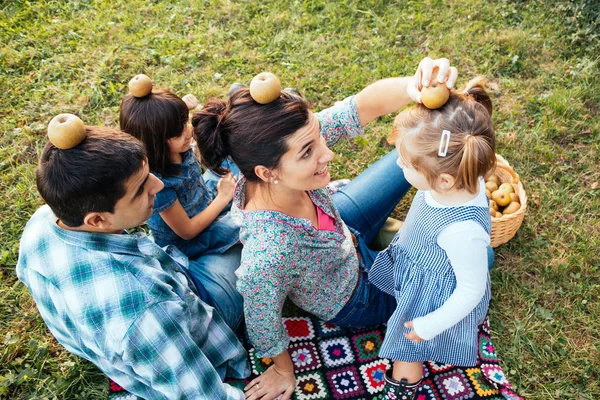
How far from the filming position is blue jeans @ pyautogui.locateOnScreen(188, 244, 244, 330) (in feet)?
8.73

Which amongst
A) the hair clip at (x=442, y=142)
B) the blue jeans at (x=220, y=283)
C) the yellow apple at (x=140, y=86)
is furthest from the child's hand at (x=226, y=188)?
the hair clip at (x=442, y=142)

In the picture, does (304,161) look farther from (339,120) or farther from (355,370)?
(355,370)

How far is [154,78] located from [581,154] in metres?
3.72

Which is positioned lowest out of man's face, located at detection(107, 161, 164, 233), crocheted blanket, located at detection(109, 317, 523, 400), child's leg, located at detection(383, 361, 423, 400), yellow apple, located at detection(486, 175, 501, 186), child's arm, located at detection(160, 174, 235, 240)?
crocheted blanket, located at detection(109, 317, 523, 400)

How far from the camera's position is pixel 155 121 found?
8.32 feet

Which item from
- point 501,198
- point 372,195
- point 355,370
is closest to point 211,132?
point 372,195

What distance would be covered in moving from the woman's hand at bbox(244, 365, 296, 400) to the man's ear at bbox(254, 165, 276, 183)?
106cm

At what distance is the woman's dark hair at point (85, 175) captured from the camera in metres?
1.88

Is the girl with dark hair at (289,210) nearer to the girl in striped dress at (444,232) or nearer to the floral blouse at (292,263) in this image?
the floral blouse at (292,263)

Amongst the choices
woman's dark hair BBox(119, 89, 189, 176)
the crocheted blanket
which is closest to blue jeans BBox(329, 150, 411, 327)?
the crocheted blanket

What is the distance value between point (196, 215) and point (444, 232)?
1510 mm

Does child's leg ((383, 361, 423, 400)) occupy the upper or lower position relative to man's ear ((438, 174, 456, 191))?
lower

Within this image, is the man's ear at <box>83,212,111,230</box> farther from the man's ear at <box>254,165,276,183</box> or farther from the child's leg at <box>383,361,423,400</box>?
the child's leg at <box>383,361,423,400</box>

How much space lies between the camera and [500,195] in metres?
3.27
